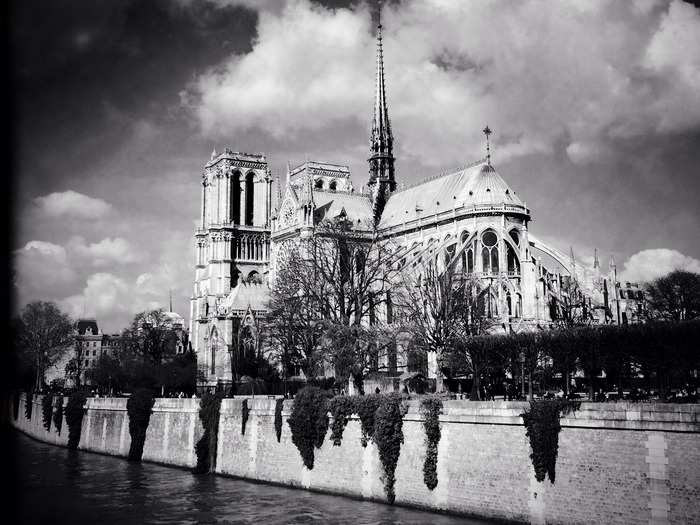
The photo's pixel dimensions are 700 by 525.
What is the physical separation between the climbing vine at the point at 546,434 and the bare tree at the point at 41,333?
51.1 m

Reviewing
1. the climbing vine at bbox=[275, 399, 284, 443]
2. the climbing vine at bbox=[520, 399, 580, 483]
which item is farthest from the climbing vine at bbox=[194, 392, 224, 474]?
the climbing vine at bbox=[520, 399, 580, 483]

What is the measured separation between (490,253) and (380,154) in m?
20.0

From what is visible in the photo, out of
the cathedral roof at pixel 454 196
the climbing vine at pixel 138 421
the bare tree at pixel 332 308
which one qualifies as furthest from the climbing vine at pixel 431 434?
the cathedral roof at pixel 454 196

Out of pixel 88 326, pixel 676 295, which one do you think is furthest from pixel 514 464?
pixel 88 326

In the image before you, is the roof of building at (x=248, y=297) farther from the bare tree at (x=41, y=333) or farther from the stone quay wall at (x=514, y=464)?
the stone quay wall at (x=514, y=464)

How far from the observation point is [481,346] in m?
29.0

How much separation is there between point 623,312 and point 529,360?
3279cm

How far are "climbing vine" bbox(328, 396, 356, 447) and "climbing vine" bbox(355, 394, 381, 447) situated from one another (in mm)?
681

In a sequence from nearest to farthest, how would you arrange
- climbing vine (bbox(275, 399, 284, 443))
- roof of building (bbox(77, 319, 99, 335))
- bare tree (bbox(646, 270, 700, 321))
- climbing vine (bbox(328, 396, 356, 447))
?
climbing vine (bbox(328, 396, 356, 447)), climbing vine (bbox(275, 399, 284, 443)), bare tree (bbox(646, 270, 700, 321)), roof of building (bbox(77, 319, 99, 335))

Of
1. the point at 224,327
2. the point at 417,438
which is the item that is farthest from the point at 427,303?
the point at 224,327

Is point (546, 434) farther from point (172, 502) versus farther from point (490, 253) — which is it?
point (490, 253)

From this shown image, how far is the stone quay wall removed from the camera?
58.6ft

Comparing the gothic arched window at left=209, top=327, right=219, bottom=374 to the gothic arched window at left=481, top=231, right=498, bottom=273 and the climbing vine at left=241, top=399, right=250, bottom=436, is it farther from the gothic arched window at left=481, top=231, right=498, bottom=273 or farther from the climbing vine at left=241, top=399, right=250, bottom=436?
the climbing vine at left=241, top=399, right=250, bottom=436

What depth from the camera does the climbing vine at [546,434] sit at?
788 inches
